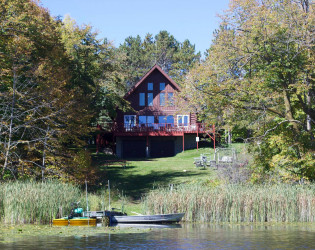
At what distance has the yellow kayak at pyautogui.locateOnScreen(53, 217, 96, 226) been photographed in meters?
22.0

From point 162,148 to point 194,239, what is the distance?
4113 cm

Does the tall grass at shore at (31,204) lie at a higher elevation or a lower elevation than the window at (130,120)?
lower

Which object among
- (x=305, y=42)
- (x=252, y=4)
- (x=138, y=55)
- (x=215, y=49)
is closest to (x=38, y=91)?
(x=215, y=49)

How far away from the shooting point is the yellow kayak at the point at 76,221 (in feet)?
72.0

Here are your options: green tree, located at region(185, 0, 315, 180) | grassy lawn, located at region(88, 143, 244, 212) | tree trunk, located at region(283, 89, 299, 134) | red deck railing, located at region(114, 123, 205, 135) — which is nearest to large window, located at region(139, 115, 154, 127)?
red deck railing, located at region(114, 123, 205, 135)

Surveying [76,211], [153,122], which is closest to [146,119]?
[153,122]

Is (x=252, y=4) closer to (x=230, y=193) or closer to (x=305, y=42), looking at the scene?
(x=305, y=42)

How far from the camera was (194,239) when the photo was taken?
18812 mm

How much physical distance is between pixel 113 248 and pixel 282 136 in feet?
44.2

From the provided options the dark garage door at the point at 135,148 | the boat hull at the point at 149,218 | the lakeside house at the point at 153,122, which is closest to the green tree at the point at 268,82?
the boat hull at the point at 149,218

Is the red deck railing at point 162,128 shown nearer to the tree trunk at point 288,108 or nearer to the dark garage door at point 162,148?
the dark garage door at point 162,148

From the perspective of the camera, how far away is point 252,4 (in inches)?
1040

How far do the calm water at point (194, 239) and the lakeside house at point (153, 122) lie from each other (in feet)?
124

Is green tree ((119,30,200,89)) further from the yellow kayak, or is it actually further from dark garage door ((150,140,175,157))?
the yellow kayak
